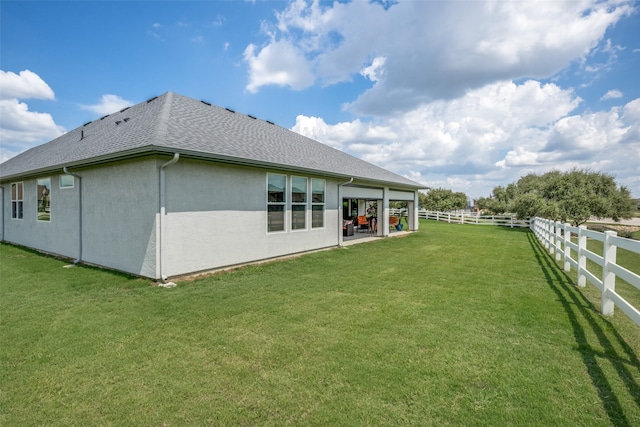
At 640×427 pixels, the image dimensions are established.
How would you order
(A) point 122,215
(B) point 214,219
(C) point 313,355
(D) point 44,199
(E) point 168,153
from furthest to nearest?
1. (D) point 44,199
2. (B) point 214,219
3. (A) point 122,215
4. (E) point 168,153
5. (C) point 313,355

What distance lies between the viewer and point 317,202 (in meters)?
11.4

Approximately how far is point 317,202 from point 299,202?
104 centimetres

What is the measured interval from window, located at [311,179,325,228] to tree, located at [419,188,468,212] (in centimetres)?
3913

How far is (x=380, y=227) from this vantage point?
1667 cm

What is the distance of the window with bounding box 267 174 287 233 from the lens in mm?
9422

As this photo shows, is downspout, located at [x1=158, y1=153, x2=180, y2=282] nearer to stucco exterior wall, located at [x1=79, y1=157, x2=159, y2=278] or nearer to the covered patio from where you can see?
stucco exterior wall, located at [x1=79, y1=157, x2=159, y2=278]

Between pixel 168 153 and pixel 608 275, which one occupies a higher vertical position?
pixel 168 153

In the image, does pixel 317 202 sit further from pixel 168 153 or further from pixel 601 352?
pixel 601 352

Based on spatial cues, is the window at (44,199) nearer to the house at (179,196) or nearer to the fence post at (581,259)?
the house at (179,196)

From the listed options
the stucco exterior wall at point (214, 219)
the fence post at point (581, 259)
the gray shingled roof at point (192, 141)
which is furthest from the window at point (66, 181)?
the fence post at point (581, 259)

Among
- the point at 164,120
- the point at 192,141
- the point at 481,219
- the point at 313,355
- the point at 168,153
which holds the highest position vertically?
the point at 164,120

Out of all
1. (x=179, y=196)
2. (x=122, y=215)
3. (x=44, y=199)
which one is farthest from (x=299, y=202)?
(x=44, y=199)

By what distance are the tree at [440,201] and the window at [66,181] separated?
4516 cm

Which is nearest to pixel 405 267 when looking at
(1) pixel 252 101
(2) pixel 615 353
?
(2) pixel 615 353
